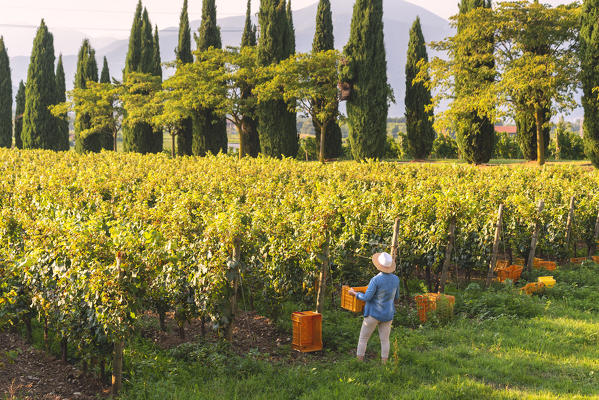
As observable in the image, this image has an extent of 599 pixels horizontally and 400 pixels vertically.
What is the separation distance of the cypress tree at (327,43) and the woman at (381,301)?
2974cm

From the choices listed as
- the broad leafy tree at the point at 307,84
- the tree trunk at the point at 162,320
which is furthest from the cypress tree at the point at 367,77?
the tree trunk at the point at 162,320

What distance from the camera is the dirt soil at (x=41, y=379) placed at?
5.12 metres

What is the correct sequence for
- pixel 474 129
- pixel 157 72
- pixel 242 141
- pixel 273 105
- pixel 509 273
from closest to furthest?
1. pixel 509 273
2. pixel 474 129
3. pixel 273 105
4. pixel 242 141
5. pixel 157 72

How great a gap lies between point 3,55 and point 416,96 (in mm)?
39019

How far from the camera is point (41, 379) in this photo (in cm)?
555

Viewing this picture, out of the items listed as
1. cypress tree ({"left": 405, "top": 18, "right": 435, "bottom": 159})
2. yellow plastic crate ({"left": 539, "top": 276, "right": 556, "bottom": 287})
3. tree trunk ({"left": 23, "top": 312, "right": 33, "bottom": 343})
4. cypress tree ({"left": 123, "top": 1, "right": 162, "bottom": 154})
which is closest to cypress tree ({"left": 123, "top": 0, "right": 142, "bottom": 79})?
cypress tree ({"left": 123, "top": 1, "right": 162, "bottom": 154})

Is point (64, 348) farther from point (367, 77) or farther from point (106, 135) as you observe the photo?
point (106, 135)

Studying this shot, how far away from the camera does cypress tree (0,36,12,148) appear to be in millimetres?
47281

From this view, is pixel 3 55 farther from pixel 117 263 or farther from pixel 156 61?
pixel 117 263

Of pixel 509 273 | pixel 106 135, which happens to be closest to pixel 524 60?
pixel 509 273

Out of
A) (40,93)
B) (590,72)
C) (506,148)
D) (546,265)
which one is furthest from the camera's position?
(40,93)

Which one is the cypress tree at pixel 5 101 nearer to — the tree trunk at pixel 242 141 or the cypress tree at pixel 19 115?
the cypress tree at pixel 19 115

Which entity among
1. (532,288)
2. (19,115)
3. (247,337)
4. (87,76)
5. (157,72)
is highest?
(87,76)

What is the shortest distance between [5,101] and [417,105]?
37.7 m
